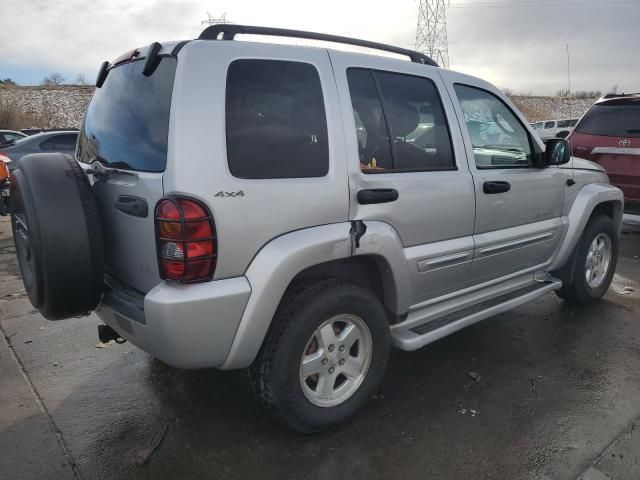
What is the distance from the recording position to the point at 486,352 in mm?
3754

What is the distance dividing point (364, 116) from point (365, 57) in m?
0.37

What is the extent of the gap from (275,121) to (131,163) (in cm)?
73

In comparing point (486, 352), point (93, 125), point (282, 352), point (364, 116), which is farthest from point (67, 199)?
point (486, 352)

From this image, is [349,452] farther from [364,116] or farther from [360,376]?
[364,116]

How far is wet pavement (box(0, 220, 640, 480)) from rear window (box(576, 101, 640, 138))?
11.6 feet

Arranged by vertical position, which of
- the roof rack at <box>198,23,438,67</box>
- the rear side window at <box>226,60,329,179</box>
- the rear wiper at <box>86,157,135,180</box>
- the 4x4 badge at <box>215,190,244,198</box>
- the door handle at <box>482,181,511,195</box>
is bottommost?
the door handle at <box>482,181,511,195</box>

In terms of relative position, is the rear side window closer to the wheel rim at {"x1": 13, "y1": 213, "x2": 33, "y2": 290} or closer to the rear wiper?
the rear wiper

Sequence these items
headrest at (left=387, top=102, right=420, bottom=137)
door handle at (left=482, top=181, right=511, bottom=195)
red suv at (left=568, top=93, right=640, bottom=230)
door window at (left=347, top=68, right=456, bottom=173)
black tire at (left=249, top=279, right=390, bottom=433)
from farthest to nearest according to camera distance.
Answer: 1. red suv at (left=568, top=93, right=640, bottom=230)
2. door handle at (left=482, top=181, right=511, bottom=195)
3. headrest at (left=387, top=102, right=420, bottom=137)
4. door window at (left=347, top=68, right=456, bottom=173)
5. black tire at (left=249, top=279, right=390, bottom=433)

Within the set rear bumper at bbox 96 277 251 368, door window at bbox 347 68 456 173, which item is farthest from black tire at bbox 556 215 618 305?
rear bumper at bbox 96 277 251 368

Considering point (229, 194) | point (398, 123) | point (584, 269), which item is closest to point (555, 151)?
point (584, 269)

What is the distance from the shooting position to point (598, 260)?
4.64 metres

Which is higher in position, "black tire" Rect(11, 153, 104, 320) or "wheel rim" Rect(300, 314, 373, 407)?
"black tire" Rect(11, 153, 104, 320)

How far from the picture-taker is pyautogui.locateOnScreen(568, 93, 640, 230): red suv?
21.1 feet

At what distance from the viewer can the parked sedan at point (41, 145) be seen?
10422 mm
